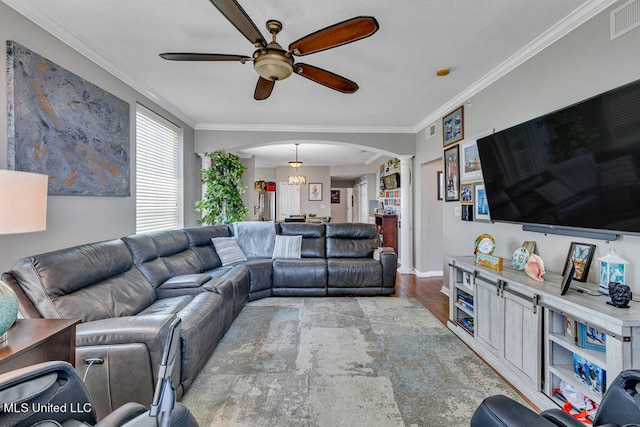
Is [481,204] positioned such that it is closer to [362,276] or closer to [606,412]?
[362,276]

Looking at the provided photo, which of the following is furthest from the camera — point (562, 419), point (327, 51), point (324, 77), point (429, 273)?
point (429, 273)

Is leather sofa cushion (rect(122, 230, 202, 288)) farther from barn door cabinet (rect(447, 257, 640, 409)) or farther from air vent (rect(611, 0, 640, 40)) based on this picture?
air vent (rect(611, 0, 640, 40))

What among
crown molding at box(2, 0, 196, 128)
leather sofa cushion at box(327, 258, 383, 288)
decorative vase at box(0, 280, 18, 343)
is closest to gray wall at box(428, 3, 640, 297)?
leather sofa cushion at box(327, 258, 383, 288)

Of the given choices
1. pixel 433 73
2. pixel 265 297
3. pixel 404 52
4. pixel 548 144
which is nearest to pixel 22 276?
pixel 265 297

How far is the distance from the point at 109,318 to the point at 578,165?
10.3 ft

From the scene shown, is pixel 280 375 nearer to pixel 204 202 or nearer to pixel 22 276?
pixel 22 276

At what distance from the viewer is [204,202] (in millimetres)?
4953

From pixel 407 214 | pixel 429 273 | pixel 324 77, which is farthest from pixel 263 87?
pixel 429 273

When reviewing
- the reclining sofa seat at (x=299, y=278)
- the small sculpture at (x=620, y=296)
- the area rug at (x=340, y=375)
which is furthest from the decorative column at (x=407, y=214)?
the small sculpture at (x=620, y=296)

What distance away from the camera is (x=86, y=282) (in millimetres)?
2027

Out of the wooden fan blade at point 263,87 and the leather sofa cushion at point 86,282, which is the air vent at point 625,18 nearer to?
the wooden fan blade at point 263,87

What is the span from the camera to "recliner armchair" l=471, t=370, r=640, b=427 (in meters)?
0.81

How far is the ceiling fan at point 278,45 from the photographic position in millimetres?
1620

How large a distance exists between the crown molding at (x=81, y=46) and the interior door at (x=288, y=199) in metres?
6.12
